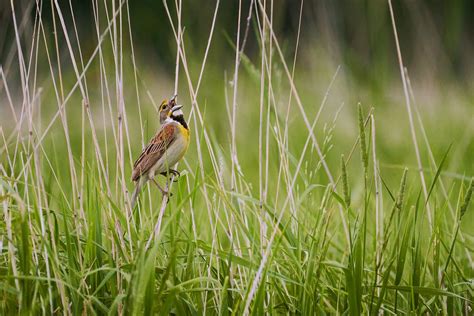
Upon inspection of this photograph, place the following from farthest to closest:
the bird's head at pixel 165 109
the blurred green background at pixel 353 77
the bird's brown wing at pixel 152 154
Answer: the blurred green background at pixel 353 77
the bird's brown wing at pixel 152 154
the bird's head at pixel 165 109

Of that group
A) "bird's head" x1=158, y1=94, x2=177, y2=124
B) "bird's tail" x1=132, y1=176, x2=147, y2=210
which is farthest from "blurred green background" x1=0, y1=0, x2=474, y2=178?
"bird's tail" x1=132, y1=176, x2=147, y2=210

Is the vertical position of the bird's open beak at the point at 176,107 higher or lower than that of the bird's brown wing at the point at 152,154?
higher

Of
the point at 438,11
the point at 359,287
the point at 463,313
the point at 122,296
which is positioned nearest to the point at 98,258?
the point at 122,296

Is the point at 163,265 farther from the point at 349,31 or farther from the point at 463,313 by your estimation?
the point at 349,31

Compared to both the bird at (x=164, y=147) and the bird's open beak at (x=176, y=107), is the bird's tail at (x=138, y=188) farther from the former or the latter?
the bird's open beak at (x=176, y=107)

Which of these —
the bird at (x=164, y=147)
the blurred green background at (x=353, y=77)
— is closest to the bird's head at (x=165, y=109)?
the bird at (x=164, y=147)

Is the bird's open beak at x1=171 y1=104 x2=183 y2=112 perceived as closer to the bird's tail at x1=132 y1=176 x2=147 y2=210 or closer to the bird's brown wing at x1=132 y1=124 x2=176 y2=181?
the bird's brown wing at x1=132 y1=124 x2=176 y2=181

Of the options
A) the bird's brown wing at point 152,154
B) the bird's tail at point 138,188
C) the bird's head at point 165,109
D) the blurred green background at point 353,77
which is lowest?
the bird's tail at point 138,188

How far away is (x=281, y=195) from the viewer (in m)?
4.64

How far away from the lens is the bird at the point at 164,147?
271 centimetres

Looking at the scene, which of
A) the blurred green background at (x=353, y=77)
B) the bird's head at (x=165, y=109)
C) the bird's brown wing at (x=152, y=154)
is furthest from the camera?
the blurred green background at (x=353, y=77)

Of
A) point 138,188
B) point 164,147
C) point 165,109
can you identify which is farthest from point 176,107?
point 138,188

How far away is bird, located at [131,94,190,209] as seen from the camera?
2.71 meters

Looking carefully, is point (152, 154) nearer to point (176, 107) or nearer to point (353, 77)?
point (176, 107)
